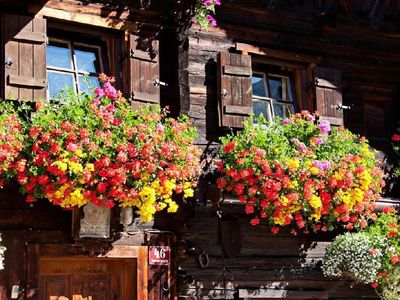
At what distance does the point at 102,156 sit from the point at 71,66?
2235mm

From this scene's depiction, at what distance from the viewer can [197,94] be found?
1115cm

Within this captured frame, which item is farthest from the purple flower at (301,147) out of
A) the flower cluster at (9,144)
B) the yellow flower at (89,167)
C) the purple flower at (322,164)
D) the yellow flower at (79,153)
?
the flower cluster at (9,144)

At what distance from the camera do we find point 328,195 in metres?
10.2

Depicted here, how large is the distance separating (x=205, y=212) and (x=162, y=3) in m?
2.95

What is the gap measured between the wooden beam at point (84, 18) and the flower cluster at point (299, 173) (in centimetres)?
204

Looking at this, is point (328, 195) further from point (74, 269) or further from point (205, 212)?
point (74, 269)

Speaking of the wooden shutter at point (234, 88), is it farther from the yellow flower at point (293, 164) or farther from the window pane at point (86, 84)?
the window pane at point (86, 84)

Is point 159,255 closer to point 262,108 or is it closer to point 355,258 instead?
point 355,258

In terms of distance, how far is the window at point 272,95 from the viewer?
12.0m

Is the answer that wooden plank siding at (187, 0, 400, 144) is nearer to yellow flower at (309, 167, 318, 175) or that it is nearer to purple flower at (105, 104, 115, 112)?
yellow flower at (309, 167, 318, 175)

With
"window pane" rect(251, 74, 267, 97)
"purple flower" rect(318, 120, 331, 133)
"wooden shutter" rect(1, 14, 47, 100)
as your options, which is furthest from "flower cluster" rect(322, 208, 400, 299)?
"wooden shutter" rect(1, 14, 47, 100)

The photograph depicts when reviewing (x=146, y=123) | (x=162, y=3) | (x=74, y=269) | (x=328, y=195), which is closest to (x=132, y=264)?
(x=74, y=269)

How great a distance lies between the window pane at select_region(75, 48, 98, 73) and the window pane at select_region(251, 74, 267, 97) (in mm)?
2593

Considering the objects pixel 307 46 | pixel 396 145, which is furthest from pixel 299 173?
pixel 396 145
